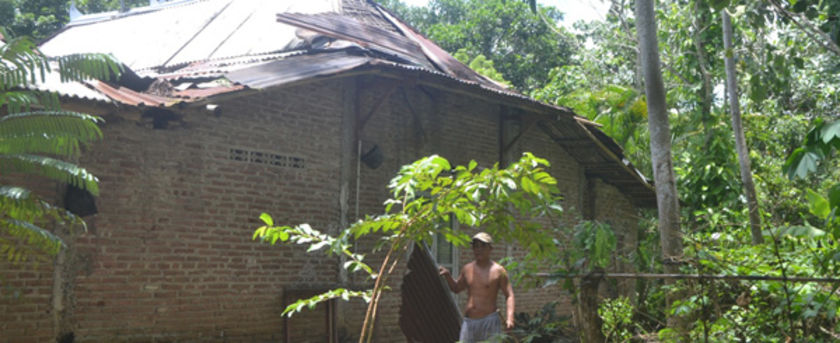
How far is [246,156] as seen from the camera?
8578 mm

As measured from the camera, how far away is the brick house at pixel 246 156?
732 centimetres

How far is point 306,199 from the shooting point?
358 inches

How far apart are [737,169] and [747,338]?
434 inches

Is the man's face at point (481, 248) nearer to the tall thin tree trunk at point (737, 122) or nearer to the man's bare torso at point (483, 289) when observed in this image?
the man's bare torso at point (483, 289)

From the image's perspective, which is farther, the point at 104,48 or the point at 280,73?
the point at 104,48

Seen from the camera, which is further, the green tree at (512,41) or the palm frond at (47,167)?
the green tree at (512,41)

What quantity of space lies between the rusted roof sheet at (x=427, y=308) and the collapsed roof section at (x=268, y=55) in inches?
89.8

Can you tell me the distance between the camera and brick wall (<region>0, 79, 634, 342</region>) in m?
7.35

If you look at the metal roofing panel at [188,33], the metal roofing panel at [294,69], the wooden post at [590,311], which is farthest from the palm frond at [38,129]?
the metal roofing panel at [188,33]

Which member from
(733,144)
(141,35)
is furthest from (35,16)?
(733,144)

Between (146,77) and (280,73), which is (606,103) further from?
(146,77)

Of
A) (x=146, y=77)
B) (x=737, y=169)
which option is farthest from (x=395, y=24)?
(x=737, y=169)

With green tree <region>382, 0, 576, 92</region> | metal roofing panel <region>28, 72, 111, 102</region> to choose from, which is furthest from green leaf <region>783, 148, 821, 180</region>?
green tree <region>382, 0, 576, 92</region>

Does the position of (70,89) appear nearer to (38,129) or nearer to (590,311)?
(38,129)
